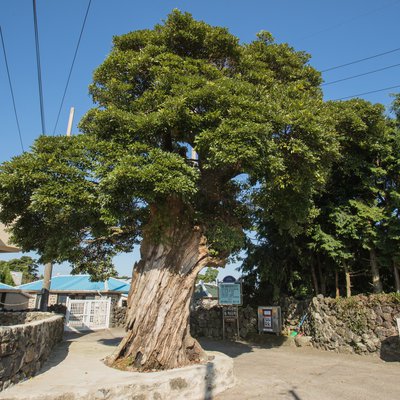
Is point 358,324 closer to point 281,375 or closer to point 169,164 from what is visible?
point 281,375

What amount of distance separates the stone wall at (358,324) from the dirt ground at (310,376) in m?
0.54

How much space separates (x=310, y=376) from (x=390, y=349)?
4.34 meters

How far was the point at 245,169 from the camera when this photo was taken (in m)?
7.55

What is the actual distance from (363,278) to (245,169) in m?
11.2

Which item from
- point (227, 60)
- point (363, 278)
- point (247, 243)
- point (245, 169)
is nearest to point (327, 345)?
point (363, 278)

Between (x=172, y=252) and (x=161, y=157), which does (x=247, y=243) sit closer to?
(x=172, y=252)

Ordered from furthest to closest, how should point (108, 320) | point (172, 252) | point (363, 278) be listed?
point (108, 320) < point (363, 278) < point (172, 252)

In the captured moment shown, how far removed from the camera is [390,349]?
37.3 ft

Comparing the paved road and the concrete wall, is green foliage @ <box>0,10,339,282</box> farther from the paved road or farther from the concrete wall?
the concrete wall

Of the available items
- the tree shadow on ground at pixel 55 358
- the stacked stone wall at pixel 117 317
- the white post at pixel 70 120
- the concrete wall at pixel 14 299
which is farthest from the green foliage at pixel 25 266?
the tree shadow on ground at pixel 55 358

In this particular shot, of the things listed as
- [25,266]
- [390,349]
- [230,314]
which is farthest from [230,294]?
[25,266]

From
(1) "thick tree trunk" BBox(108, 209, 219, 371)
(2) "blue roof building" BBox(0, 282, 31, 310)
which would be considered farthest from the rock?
(2) "blue roof building" BBox(0, 282, 31, 310)

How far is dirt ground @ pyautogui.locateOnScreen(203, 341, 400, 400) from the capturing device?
7081mm


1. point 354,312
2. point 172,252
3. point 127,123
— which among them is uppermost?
point 127,123
